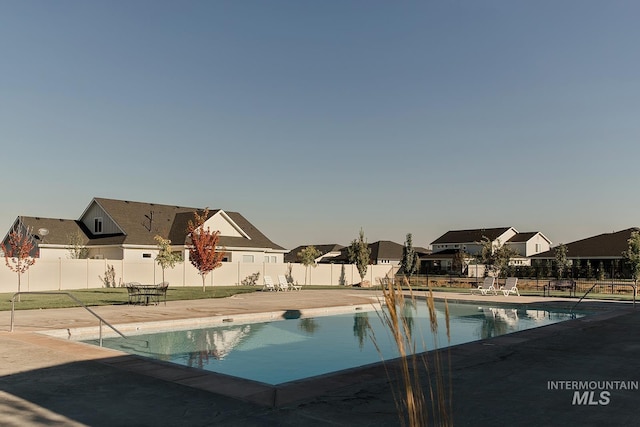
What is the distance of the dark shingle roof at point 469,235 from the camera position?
7491 centimetres

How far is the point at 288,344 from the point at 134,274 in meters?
22.6

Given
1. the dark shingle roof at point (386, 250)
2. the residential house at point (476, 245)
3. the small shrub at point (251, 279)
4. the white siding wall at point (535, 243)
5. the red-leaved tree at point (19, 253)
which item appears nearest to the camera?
the red-leaved tree at point (19, 253)

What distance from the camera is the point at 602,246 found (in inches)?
2317

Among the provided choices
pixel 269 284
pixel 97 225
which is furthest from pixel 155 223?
pixel 269 284

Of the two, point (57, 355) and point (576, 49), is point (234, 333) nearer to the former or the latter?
point (57, 355)

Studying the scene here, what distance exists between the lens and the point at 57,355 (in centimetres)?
934

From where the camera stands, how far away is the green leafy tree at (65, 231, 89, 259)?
39.1 m

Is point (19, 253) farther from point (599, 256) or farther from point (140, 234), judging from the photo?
point (599, 256)

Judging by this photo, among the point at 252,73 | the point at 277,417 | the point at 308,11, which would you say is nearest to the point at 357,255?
the point at 252,73

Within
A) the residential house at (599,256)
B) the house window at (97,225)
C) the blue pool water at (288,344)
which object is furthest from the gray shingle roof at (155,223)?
the residential house at (599,256)

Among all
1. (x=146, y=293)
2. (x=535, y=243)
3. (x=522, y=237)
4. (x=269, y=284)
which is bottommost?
(x=269, y=284)

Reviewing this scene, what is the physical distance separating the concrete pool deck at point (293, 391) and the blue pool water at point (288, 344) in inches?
59.2

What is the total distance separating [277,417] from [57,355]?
18.3 feet

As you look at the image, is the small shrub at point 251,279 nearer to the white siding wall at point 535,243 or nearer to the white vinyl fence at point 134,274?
the white vinyl fence at point 134,274
